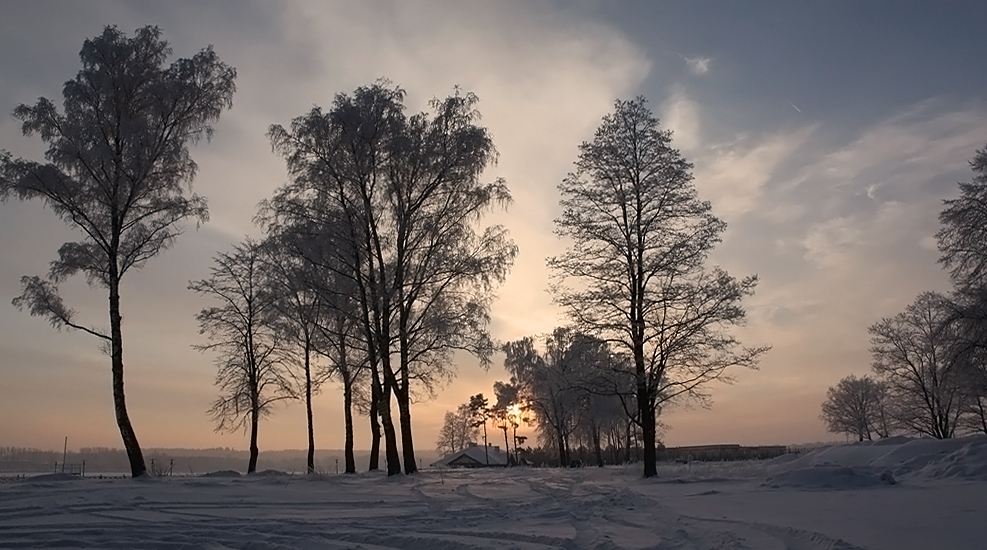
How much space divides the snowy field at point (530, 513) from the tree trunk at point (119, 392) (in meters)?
4.22

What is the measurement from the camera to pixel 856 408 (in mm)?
71938

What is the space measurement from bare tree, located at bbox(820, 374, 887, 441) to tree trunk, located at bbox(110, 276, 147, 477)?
7233cm

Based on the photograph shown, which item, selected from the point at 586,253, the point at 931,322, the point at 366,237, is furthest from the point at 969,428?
the point at 366,237

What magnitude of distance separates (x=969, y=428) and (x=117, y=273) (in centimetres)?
6368

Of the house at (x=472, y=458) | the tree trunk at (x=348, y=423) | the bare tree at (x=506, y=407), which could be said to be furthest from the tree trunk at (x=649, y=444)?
the house at (x=472, y=458)

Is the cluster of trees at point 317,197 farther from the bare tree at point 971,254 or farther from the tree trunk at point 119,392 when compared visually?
the bare tree at point 971,254

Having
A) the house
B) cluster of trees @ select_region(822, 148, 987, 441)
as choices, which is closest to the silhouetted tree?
the house

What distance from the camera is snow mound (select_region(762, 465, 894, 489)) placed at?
13820mm

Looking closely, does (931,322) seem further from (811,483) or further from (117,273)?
(117,273)

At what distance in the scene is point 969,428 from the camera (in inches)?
2126

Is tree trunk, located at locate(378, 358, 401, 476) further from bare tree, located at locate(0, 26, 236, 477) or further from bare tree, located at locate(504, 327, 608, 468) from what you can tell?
bare tree, located at locate(504, 327, 608, 468)

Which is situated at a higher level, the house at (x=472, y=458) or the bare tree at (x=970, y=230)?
the bare tree at (x=970, y=230)

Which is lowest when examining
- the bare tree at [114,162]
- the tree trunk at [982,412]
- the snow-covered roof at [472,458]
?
the snow-covered roof at [472,458]

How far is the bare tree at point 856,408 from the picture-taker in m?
70.7
